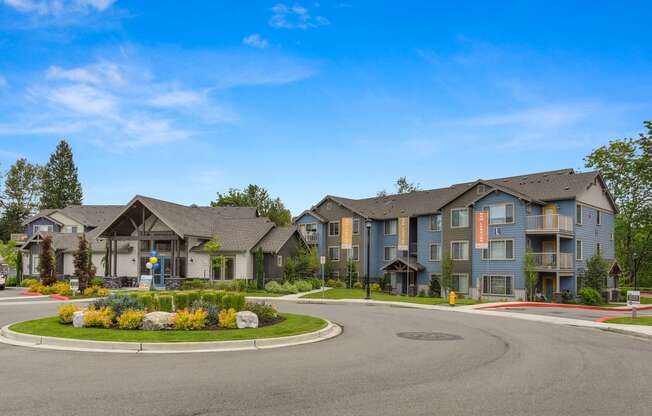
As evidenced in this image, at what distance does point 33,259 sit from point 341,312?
43.3m

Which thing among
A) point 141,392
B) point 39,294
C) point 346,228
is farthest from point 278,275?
point 141,392

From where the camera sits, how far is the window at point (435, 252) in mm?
46778

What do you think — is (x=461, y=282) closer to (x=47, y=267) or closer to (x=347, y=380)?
(x=47, y=267)

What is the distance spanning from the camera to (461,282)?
43656 millimetres

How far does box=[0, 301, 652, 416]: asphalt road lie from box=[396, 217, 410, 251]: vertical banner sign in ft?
101

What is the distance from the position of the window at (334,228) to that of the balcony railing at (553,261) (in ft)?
68.0

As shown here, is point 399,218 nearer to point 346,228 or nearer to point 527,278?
point 346,228

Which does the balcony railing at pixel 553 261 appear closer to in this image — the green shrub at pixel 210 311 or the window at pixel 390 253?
the window at pixel 390 253

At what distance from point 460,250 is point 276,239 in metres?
15.3

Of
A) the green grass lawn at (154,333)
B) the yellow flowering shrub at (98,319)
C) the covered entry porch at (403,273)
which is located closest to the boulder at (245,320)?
the green grass lawn at (154,333)

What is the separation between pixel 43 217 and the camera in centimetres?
7394

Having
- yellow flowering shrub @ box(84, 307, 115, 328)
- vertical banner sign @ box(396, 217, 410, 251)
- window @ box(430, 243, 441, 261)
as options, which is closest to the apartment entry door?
vertical banner sign @ box(396, 217, 410, 251)

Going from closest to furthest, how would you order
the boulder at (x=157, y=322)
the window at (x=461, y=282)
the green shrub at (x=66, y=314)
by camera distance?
the boulder at (x=157, y=322) → the green shrub at (x=66, y=314) → the window at (x=461, y=282)

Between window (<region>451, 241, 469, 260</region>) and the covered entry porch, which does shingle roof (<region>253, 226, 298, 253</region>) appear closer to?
the covered entry porch
